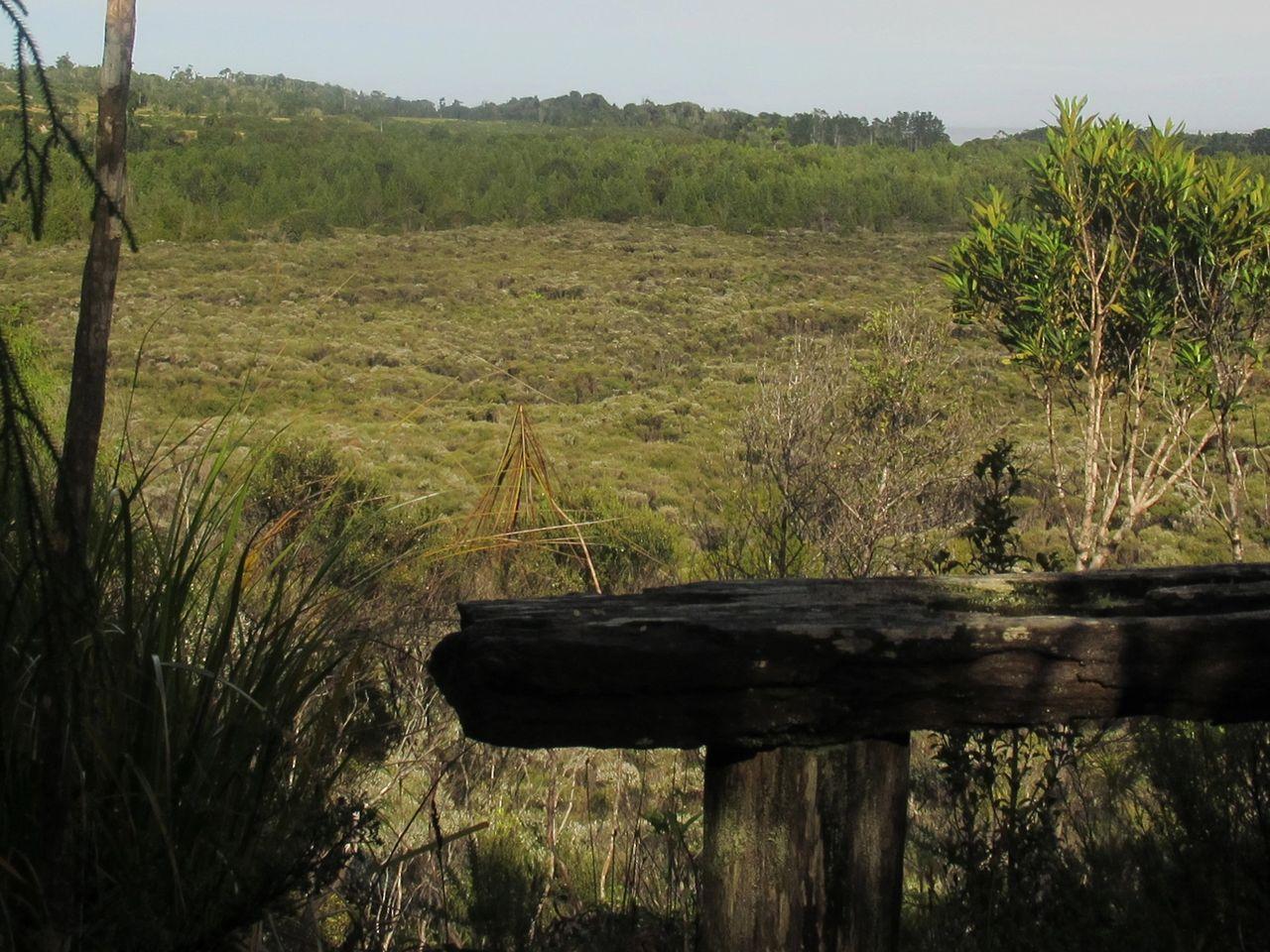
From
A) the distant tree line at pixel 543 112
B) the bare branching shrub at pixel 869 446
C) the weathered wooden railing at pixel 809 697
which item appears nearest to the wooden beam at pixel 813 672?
the weathered wooden railing at pixel 809 697

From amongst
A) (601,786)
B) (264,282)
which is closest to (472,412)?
(264,282)

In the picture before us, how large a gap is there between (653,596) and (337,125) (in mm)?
70377

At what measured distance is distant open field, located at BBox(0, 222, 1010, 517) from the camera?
68.1 ft

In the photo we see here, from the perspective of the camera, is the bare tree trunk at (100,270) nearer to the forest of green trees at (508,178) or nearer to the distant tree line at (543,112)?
the forest of green trees at (508,178)

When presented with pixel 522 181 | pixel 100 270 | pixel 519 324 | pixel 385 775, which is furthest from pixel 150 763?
pixel 522 181

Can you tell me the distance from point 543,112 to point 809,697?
113197mm

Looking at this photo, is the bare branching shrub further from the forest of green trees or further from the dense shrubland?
the forest of green trees

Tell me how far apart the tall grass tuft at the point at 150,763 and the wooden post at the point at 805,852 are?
0.48m

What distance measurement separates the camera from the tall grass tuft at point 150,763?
1.28 m

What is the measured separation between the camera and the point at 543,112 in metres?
109

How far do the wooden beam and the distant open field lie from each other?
520 inches

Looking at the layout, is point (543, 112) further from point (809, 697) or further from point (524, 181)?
point (809, 697)

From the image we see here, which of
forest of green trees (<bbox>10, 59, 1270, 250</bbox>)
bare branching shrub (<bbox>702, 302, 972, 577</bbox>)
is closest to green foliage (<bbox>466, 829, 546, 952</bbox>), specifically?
bare branching shrub (<bbox>702, 302, 972, 577</bbox>)

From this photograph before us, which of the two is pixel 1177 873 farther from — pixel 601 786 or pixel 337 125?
pixel 337 125
